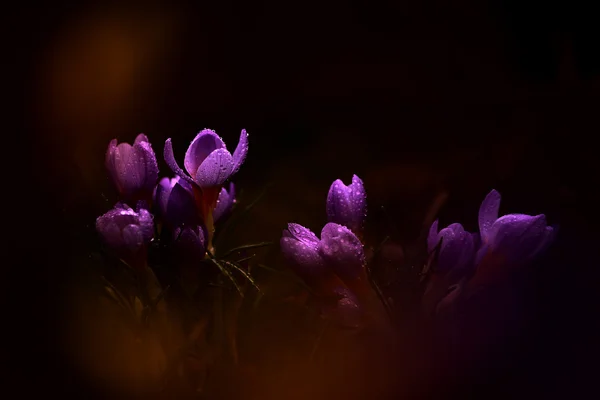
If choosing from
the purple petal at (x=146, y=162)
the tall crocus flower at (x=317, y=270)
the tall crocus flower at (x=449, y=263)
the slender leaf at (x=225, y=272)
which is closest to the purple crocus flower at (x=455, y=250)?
the tall crocus flower at (x=449, y=263)

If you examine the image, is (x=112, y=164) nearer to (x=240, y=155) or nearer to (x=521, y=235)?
(x=240, y=155)

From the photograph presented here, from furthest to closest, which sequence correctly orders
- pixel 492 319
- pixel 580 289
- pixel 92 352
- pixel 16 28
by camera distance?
pixel 16 28
pixel 580 289
pixel 92 352
pixel 492 319

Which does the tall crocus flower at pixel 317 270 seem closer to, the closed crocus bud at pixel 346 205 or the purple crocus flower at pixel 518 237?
the closed crocus bud at pixel 346 205

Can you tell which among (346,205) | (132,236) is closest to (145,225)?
(132,236)

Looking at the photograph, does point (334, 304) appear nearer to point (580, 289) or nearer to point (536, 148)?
point (580, 289)

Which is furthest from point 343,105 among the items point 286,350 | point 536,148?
point 286,350

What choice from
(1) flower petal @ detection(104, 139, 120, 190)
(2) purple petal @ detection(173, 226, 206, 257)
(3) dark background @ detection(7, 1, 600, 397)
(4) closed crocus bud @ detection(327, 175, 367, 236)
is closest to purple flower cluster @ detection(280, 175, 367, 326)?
(4) closed crocus bud @ detection(327, 175, 367, 236)
